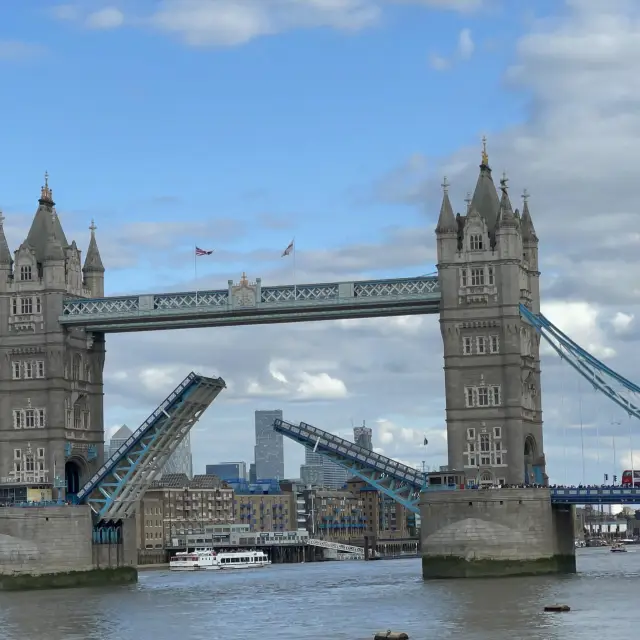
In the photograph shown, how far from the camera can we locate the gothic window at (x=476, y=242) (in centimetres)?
9469

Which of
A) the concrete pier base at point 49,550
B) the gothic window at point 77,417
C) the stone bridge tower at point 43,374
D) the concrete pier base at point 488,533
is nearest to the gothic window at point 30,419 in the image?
the stone bridge tower at point 43,374

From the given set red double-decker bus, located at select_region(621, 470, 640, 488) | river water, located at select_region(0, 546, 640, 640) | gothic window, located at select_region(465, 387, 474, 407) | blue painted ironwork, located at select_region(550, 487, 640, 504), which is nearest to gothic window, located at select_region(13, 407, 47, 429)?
river water, located at select_region(0, 546, 640, 640)

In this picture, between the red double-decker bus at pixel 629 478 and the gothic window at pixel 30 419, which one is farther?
the gothic window at pixel 30 419

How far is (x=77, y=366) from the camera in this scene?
102938 mm

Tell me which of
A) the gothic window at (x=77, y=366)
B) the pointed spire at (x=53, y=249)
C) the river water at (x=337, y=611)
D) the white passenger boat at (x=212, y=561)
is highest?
the pointed spire at (x=53, y=249)

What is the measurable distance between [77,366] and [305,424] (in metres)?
15.3

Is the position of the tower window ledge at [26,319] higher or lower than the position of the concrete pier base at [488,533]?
higher

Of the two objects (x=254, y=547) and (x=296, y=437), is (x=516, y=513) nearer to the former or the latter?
(x=296, y=437)

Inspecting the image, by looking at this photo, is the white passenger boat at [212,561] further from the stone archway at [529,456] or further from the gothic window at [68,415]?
the stone archway at [529,456]

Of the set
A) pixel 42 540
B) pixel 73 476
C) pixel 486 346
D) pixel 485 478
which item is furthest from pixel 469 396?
pixel 73 476

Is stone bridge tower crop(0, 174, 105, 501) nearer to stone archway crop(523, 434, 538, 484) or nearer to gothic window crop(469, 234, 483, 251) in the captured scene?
gothic window crop(469, 234, 483, 251)

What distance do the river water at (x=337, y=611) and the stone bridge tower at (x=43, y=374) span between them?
31.6 feet

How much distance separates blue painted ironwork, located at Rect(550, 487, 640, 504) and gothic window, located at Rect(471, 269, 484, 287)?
12524 mm

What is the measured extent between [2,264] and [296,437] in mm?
21538
